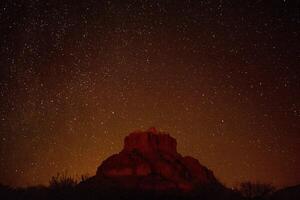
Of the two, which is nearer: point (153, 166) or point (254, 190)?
point (254, 190)

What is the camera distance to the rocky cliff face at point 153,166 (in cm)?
6862

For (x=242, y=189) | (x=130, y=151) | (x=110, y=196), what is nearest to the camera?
(x=110, y=196)

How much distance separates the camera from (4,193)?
41.7m

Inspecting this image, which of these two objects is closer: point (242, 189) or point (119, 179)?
point (242, 189)

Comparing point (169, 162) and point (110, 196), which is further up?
point (169, 162)

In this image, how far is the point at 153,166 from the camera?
7488 centimetres

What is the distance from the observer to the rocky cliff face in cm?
6862

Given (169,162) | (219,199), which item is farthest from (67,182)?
(169,162)

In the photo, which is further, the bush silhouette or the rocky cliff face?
the rocky cliff face

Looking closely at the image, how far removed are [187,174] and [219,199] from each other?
3715cm

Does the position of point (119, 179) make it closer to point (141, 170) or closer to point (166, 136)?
point (141, 170)

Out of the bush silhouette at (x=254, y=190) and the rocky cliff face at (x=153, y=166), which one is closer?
the bush silhouette at (x=254, y=190)

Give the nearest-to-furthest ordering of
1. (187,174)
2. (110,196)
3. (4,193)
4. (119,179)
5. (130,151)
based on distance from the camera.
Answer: (110,196), (4,193), (119,179), (187,174), (130,151)

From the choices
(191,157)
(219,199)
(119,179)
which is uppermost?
(191,157)
